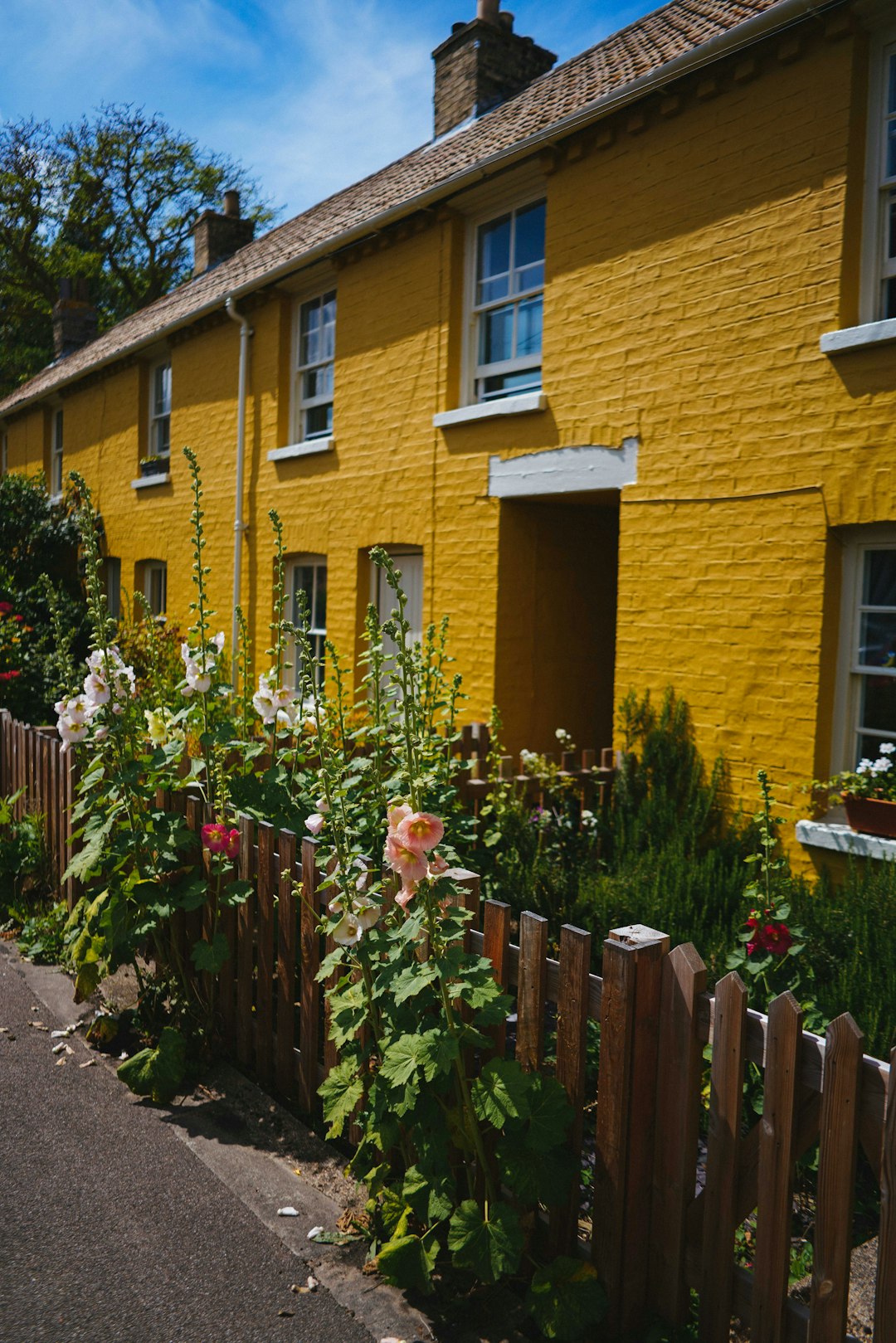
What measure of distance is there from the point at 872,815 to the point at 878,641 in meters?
1.05

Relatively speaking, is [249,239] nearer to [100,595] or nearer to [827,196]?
[827,196]

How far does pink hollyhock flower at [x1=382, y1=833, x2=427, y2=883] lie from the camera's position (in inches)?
112

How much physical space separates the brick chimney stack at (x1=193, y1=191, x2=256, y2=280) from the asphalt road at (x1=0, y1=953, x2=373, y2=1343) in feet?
53.7

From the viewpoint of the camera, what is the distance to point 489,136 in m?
9.03

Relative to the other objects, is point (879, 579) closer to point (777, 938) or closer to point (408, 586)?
point (777, 938)

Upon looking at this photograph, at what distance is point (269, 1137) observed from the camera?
3.95 meters

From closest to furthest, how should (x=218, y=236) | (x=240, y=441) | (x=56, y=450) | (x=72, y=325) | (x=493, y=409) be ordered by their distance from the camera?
(x=493, y=409) → (x=240, y=441) → (x=218, y=236) → (x=56, y=450) → (x=72, y=325)

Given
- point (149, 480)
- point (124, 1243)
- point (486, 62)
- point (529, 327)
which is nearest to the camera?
point (124, 1243)

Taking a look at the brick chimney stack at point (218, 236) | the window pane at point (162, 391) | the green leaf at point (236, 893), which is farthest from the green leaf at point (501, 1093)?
the brick chimney stack at point (218, 236)

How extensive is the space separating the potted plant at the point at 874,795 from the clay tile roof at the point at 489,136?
4442 mm

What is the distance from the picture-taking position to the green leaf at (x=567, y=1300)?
274cm

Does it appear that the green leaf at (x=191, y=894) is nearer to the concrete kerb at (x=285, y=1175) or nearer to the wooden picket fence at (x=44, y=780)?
the concrete kerb at (x=285, y=1175)

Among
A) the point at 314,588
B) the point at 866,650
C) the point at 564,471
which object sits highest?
the point at 564,471

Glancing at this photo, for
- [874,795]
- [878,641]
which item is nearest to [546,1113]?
[874,795]
